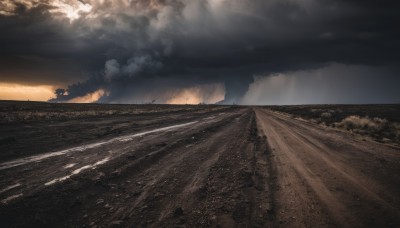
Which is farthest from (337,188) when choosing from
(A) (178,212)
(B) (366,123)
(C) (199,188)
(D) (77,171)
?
(B) (366,123)

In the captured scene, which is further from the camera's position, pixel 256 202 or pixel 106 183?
pixel 106 183

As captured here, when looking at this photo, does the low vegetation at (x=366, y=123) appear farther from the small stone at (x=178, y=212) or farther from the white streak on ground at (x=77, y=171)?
the white streak on ground at (x=77, y=171)

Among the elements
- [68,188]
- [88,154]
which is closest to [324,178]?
[68,188]

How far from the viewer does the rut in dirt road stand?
416 cm

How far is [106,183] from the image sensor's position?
19.6ft

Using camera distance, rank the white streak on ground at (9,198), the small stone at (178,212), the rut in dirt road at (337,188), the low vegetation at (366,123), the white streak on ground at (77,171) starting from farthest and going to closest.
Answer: the low vegetation at (366,123), the white streak on ground at (77,171), the white streak on ground at (9,198), the small stone at (178,212), the rut in dirt road at (337,188)

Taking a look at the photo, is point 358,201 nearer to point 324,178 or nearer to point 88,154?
point 324,178

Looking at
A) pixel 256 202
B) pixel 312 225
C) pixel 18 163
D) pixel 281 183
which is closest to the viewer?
pixel 312 225

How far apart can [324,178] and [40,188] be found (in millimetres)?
6494

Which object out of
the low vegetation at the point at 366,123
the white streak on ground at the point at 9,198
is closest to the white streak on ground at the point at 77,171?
the white streak on ground at the point at 9,198

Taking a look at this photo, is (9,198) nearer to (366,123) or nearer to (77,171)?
(77,171)

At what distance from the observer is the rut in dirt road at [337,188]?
4164 millimetres

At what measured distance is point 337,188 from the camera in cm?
557

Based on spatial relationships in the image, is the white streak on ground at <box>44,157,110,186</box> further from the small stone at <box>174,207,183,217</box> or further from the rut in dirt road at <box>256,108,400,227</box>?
the rut in dirt road at <box>256,108,400,227</box>
